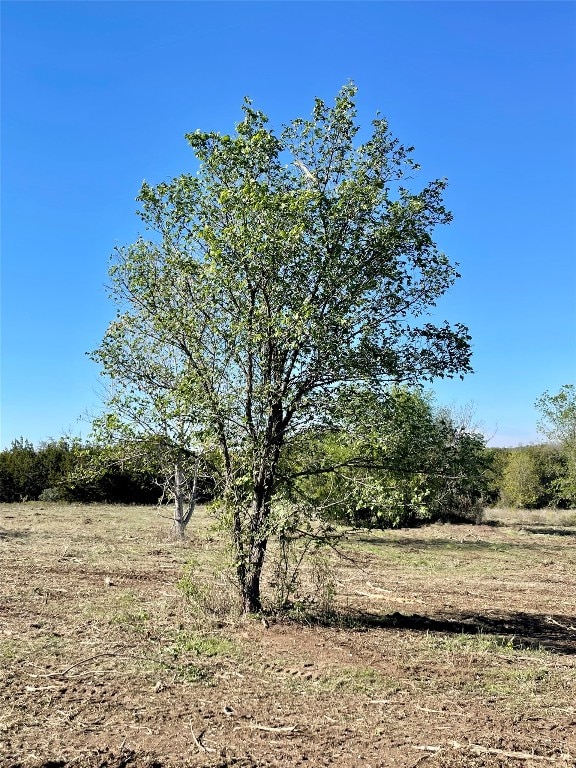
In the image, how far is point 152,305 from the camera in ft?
28.1

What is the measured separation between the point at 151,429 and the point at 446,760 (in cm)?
535

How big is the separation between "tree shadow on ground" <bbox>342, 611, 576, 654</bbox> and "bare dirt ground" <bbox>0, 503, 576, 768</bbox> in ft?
0.14

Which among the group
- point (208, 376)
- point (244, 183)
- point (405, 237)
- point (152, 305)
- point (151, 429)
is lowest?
point (151, 429)

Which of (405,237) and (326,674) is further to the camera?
(405,237)

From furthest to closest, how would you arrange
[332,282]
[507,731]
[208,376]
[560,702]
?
[208,376] → [332,282] → [560,702] → [507,731]

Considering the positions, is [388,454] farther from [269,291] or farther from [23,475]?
[23,475]

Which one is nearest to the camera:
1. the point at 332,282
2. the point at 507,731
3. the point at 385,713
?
the point at 507,731

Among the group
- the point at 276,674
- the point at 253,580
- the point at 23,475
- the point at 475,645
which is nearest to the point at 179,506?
the point at 253,580

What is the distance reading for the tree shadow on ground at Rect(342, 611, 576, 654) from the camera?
8.05m

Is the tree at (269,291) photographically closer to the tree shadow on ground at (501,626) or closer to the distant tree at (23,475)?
the tree shadow on ground at (501,626)

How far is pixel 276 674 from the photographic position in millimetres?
6266

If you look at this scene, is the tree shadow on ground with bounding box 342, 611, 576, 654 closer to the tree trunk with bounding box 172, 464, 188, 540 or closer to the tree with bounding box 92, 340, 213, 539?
the tree with bounding box 92, 340, 213, 539

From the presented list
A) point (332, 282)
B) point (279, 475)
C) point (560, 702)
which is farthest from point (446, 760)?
point (332, 282)

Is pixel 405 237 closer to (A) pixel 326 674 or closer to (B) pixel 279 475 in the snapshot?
(B) pixel 279 475
